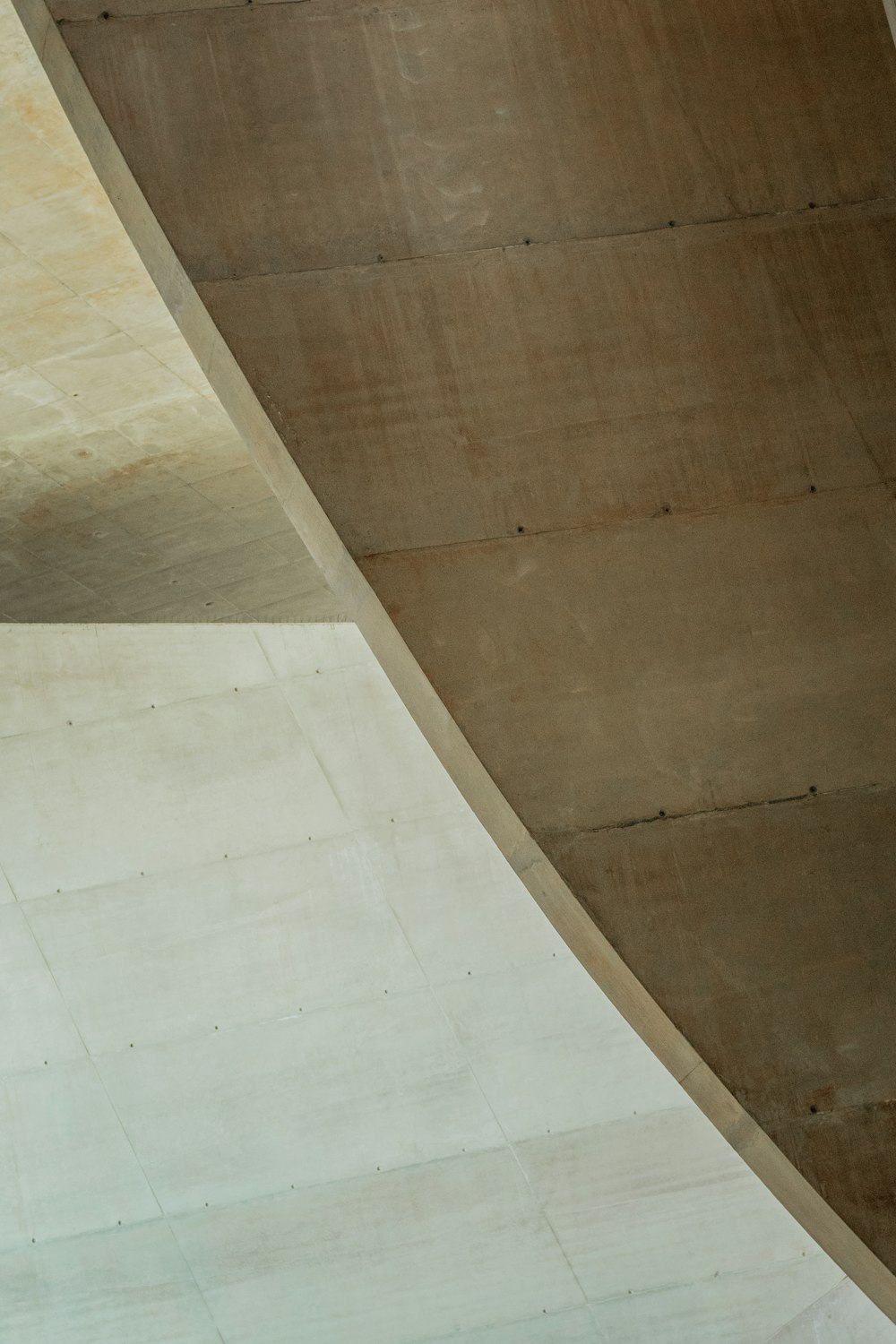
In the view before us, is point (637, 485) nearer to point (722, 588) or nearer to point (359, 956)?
point (722, 588)

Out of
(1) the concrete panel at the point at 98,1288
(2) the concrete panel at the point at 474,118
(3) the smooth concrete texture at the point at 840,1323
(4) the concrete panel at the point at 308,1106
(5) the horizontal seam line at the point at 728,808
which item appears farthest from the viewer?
(1) the concrete panel at the point at 98,1288

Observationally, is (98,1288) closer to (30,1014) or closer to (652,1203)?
(30,1014)

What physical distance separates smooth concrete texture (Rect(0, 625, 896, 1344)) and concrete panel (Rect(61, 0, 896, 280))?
370 inches

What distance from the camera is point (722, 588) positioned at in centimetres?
569

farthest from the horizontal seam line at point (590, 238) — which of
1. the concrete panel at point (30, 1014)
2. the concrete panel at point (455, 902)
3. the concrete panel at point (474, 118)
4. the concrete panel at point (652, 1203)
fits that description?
the concrete panel at point (652, 1203)

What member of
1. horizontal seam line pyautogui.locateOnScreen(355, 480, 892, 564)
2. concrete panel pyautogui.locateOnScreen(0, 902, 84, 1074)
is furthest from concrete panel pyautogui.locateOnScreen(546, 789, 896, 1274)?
concrete panel pyautogui.locateOnScreen(0, 902, 84, 1074)

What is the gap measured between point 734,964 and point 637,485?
2.10 metres

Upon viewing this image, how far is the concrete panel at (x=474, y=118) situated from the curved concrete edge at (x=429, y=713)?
0.36 feet

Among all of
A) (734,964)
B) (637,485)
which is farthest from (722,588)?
(734,964)

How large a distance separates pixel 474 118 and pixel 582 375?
1.31 metres

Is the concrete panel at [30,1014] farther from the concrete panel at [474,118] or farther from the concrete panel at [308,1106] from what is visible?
the concrete panel at [474,118]

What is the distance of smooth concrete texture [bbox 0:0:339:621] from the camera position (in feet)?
28.6

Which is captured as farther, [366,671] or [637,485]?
[366,671]

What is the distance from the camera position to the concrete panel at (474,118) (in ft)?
18.6
